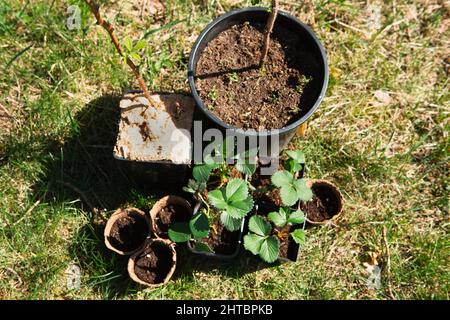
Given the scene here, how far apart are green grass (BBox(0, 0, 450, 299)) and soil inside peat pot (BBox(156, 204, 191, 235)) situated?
130mm

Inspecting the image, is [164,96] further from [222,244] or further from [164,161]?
[222,244]

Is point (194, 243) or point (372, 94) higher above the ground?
point (372, 94)

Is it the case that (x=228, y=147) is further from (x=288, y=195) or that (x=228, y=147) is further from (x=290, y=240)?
(x=290, y=240)

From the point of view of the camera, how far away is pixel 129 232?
213cm

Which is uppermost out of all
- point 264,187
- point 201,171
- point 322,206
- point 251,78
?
point 251,78

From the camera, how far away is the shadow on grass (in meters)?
2.15

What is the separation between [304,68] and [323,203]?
2.00 feet

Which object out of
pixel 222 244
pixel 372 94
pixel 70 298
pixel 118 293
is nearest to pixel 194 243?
pixel 222 244

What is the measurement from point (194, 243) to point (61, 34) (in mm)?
1266

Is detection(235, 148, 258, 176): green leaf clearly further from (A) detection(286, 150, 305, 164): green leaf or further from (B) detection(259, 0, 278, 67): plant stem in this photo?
(B) detection(259, 0, 278, 67): plant stem

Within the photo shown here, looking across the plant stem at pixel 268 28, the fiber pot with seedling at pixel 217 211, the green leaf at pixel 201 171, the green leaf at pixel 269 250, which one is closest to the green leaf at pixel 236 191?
the fiber pot with seedling at pixel 217 211

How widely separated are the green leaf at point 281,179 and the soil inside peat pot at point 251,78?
228 mm

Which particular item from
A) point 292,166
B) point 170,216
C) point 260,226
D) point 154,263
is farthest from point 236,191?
point 154,263
